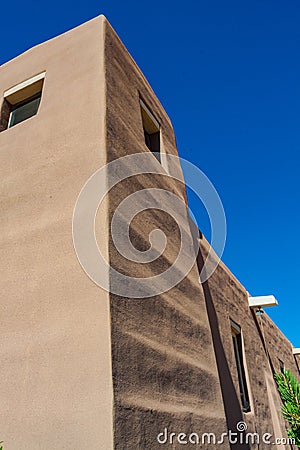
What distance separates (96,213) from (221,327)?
3690 mm

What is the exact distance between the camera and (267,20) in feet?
25.5

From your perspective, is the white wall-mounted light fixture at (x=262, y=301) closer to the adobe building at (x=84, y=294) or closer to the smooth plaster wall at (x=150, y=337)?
the adobe building at (x=84, y=294)

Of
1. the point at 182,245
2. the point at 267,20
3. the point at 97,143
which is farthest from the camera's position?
the point at 267,20

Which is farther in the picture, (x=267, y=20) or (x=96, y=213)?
(x=267, y=20)

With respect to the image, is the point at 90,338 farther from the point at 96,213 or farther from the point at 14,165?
the point at 14,165

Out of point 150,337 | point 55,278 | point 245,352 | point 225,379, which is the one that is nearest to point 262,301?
point 245,352

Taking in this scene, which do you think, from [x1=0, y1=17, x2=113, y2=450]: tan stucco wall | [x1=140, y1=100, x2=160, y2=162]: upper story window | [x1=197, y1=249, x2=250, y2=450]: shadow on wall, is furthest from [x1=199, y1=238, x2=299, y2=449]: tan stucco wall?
[x1=0, y1=17, x2=113, y2=450]: tan stucco wall

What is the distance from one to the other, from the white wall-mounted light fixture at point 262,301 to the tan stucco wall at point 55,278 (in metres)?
6.05

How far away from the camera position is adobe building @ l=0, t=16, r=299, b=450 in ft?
7.86

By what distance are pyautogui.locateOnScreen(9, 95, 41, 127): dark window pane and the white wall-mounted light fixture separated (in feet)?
19.4

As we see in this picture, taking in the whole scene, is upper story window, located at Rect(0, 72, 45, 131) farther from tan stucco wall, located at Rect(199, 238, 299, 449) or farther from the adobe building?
tan stucco wall, located at Rect(199, 238, 299, 449)

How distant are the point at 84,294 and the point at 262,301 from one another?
6.36 m

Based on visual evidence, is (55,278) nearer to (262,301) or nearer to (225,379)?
(225,379)

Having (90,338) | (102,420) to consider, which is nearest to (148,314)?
(90,338)
